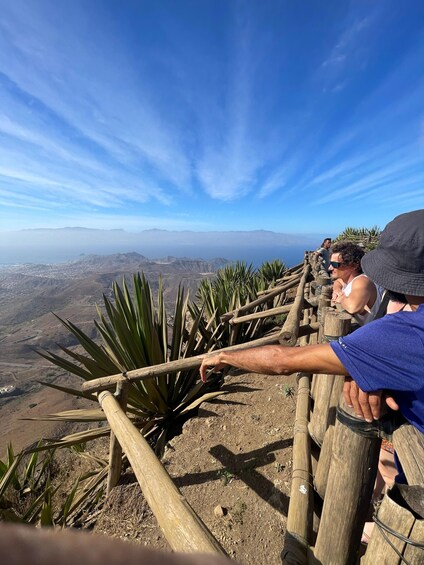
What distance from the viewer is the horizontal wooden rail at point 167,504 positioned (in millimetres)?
761

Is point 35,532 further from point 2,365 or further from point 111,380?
point 2,365

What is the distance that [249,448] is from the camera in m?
2.61

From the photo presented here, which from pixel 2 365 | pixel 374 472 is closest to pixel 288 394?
pixel 374 472

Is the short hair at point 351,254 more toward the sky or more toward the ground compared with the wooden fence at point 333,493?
more toward the sky

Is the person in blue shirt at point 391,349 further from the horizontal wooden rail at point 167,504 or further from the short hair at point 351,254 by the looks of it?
the short hair at point 351,254

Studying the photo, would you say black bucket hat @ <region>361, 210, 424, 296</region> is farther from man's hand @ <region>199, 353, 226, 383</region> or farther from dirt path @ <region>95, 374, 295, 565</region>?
dirt path @ <region>95, 374, 295, 565</region>

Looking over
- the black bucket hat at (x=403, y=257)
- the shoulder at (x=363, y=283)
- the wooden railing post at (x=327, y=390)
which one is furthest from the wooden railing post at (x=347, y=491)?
the shoulder at (x=363, y=283)

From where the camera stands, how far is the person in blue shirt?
0.87 meters

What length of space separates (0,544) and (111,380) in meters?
1.96

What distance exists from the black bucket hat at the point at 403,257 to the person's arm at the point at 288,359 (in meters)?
0.33

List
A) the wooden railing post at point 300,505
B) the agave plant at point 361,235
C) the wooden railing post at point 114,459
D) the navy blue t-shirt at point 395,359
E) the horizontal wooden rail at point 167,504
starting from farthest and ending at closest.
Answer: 1. the agave plant at point 361,235
2. the wooden railing post at point 114,459
3. the wooden railing post at point 300,505
4. the navy blue t-shirt at point 395,359
5. the horizontal wooden rail at point 167,504

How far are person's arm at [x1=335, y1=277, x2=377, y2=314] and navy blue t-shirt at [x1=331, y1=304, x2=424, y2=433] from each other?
1.63m

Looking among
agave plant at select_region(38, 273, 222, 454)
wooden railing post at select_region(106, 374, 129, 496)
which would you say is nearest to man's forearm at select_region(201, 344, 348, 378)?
wooden railing post at select_region(106, 374, 129, 496)

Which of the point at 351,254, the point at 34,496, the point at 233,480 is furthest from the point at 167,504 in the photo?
the point at 34,496
